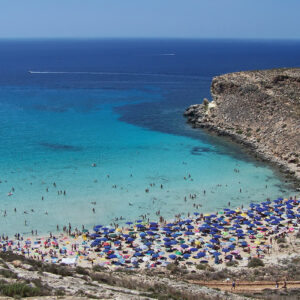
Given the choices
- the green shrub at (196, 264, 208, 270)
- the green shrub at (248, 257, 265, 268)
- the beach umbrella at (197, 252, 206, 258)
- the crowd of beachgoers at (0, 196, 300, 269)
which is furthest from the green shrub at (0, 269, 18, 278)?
the green shrub at (248, 257, 265, 268)

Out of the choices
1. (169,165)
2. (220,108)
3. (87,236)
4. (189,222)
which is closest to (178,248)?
(189,222)

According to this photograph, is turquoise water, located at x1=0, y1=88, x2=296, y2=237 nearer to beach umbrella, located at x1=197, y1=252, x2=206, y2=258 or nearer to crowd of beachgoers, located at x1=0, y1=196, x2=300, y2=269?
crowd of beachgoers, located at x1=0, y1=196, x2=300, y2=269

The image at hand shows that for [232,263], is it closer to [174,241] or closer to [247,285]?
[247,285]

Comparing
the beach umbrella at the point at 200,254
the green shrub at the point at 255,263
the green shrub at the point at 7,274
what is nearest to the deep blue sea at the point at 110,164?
the beach umbrella at the point at 200,254

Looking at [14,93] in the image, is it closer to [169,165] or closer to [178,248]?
[169,165]

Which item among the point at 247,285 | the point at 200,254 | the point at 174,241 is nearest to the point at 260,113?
the point at 174,241

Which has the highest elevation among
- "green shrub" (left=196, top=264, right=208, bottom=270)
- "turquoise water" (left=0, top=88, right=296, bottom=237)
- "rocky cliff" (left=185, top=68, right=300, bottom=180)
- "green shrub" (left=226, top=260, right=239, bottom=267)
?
"rocky cliff" (left=185, top=68, right=300, bottom=180)
